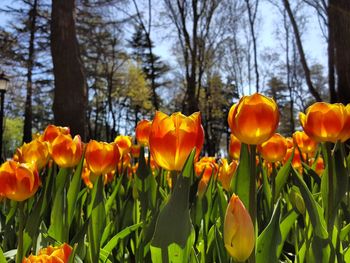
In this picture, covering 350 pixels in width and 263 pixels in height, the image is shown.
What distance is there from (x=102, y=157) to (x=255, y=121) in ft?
2.32

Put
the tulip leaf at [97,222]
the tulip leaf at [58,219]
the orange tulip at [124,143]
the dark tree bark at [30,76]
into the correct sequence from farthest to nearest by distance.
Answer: the dark tree bark at [30,76] → the orange tulip at [124,143] → the tulip leaf at [58,219] → the tulip leaf at [97,222]

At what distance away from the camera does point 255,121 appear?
84 cm

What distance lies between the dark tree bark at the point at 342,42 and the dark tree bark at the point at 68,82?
3283 millimetres

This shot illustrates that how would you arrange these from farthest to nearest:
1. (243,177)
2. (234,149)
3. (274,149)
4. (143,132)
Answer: (143,132), (234,149), (274,149), (243,177)

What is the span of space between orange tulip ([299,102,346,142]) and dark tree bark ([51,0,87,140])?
474 cm

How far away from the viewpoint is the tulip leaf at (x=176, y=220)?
2.48ft

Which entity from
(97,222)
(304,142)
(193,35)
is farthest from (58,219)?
(193,35)

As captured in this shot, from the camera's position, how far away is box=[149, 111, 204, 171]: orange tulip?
34.3 inches

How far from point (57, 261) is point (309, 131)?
0.73 metres

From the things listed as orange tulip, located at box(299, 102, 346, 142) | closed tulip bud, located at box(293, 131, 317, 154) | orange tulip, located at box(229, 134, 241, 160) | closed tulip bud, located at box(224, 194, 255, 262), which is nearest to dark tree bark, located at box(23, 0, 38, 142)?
closed tulip bud, located at box(293, 131, 317, 154)

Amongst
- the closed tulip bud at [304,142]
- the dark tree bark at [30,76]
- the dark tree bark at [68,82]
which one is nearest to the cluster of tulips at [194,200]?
the closed tulip bud at [304,142]

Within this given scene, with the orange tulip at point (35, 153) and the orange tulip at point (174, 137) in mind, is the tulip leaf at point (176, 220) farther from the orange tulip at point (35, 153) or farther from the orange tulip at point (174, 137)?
the orange tulip at point (35, 153)

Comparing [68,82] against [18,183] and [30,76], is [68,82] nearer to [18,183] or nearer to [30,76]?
[18,183]

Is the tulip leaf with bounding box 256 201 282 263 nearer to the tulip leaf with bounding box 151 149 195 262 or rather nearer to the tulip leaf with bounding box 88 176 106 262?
the tulip leaf with bounding box 151 149 195 262
